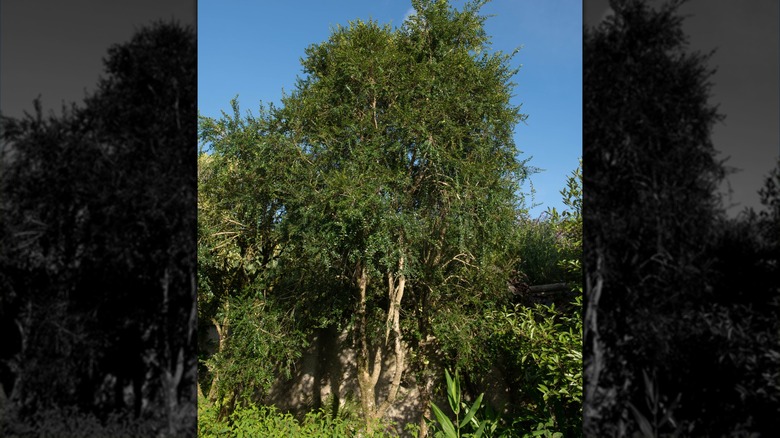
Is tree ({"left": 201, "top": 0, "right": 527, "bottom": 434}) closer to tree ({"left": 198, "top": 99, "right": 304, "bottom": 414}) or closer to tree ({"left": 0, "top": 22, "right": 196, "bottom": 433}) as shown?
tree ({"left": 198, "top": 99, "right": 304, "bottom": 414})

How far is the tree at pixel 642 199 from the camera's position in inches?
77.8

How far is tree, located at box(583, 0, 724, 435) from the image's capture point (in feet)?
6.48

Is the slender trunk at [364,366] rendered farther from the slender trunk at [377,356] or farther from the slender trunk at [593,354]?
the slender trunk at [593,354]

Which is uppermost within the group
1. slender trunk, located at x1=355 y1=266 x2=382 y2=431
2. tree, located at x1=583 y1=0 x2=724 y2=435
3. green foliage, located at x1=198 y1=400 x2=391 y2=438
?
tree, located at x1=583 y1=0 x2=724 y2=435

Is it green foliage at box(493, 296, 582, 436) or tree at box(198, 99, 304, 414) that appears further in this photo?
tree at box(198, 99, 304, 414)

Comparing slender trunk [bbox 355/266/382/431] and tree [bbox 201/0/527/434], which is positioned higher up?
tree [bbox 201/0/527/434]

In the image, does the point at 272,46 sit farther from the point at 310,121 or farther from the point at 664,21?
the point at 664,21

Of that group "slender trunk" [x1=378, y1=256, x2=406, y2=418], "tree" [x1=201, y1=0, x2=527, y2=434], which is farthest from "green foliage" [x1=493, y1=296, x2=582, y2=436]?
"slender trunk" [x1=378, y1=256, x2=406, y2=418]

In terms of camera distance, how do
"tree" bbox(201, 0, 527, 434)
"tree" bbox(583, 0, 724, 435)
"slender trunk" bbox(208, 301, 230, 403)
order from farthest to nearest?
"slender trunk" bbox(208, 301, 230, 403)
"tree" bbox(201, 0, 527, 434)
"tree" bbox(583, 0, 724, 435)

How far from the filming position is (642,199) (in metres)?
2.04

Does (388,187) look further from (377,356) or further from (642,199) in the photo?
(642,199)

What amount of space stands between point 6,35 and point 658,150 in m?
2.78

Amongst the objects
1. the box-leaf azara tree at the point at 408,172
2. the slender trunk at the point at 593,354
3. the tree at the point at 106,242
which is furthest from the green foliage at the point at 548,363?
the tree at the point at 106,242

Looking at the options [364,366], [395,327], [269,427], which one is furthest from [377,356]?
[269,427]
